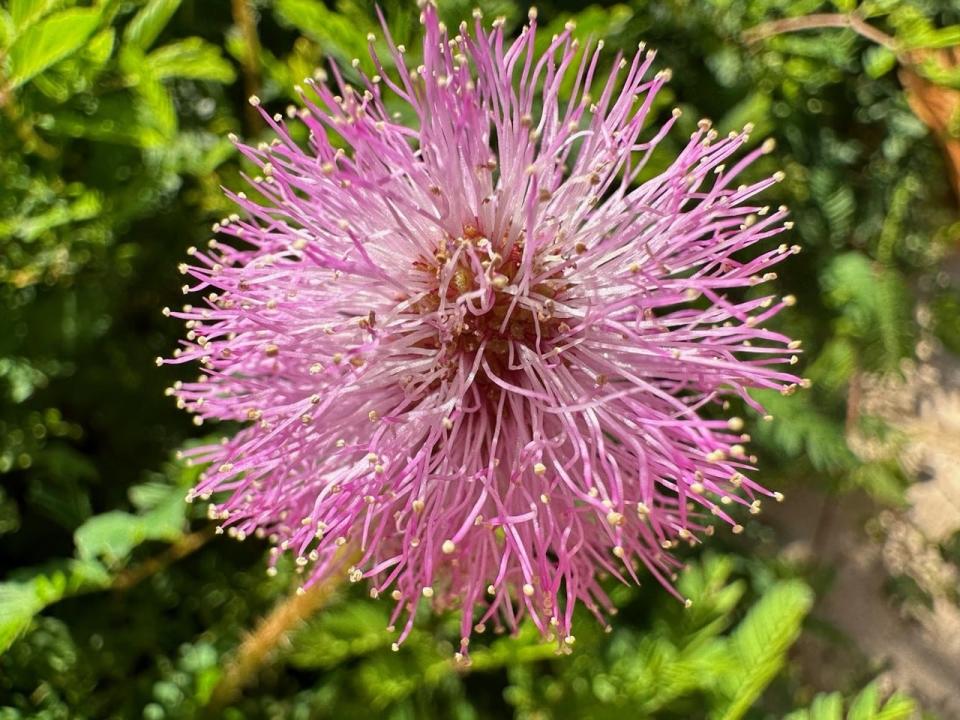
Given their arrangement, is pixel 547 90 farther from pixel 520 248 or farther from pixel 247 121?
pixel 247 121

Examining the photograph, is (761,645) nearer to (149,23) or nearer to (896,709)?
(896,709)

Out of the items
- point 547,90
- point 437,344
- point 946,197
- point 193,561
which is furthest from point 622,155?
point 946,197

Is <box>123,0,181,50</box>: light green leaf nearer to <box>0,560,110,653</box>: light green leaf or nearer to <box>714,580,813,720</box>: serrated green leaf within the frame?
<box>0,560,110,653</box>: light green leaf

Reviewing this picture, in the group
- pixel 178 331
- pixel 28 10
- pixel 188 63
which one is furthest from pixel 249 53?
pixel 178 331

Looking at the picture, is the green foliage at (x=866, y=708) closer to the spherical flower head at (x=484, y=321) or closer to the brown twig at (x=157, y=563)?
the spherical flower head at (x=484, y=321)

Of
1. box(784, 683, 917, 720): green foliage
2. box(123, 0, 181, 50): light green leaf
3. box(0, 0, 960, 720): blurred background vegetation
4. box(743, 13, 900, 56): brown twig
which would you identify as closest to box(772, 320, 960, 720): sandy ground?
box(0, 0, 960, 720): blurred background vegetation

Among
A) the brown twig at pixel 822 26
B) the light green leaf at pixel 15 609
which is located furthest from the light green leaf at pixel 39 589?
the brown twig at pixel 822 26
